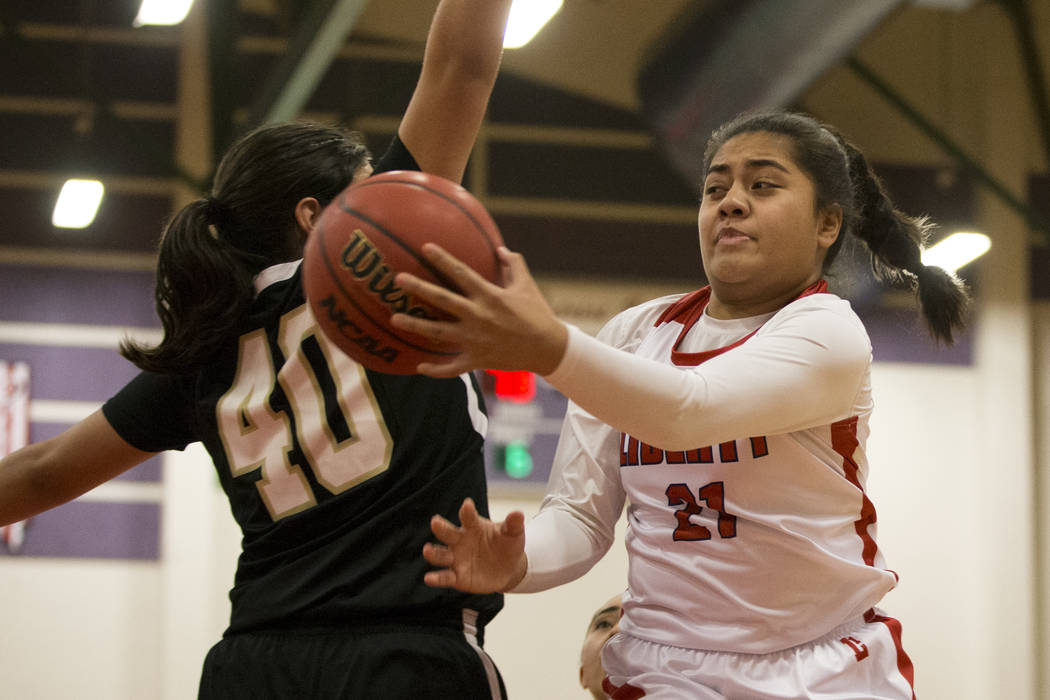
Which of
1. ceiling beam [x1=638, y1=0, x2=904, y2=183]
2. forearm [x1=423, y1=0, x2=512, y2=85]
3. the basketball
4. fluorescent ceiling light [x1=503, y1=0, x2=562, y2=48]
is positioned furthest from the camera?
ceiling beam [x1=638, y1=0, x2=904, y2=183]

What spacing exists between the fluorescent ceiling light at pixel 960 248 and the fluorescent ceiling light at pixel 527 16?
308 centimetres

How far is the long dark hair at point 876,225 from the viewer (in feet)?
7.20

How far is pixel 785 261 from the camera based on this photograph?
2.08 meters

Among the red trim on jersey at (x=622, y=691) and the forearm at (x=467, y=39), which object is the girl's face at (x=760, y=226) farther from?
the red trim on jersey at (x=622, y=691)

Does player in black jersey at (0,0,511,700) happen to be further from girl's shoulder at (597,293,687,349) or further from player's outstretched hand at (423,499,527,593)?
girl's shoulder at (597,293,687,349)

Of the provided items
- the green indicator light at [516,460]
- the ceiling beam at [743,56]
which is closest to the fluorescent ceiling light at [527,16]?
the ceiling beam at [743,56]

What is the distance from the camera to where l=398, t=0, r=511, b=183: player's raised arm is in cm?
182

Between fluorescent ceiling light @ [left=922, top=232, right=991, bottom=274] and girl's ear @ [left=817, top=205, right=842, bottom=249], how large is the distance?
17.1 feet

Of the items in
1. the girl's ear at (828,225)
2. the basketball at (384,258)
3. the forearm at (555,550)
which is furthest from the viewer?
the girl's ear at (828,225)

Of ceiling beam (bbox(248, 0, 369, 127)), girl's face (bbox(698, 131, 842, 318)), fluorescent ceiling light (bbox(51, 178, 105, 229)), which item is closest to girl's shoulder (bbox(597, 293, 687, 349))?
girl's face (bbox(698, 131, 842, 318))

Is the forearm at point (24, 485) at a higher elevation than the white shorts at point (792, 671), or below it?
higher

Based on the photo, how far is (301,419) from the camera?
74.8 inches

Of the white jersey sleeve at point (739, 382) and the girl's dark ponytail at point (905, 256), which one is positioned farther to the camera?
the girl's dark ponytail at point (905, 256)

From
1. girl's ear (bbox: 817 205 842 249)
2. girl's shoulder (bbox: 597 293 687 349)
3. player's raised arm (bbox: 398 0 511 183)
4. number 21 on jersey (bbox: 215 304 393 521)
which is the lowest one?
number 21 on jersey (bbox: 215 304 393 521)
